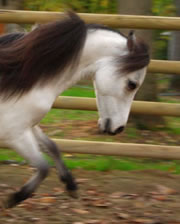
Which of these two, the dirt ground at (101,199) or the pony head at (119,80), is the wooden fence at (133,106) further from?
the pony head at (119,80)

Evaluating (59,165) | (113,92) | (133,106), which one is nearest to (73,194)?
(59,165)

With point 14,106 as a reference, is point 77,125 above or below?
below

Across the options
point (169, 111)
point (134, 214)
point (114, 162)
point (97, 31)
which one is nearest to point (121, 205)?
point (134, 214)

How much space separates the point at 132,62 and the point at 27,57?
0.79 metres

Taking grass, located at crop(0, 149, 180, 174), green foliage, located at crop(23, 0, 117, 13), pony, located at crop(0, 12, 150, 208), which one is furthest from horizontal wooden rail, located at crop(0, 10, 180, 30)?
green foliage, located at crop(23, 0, 117, 13)

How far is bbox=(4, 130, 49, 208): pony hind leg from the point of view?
331cm

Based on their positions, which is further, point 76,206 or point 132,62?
point 76,206

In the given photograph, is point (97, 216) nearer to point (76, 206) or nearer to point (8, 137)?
point (76, 206)

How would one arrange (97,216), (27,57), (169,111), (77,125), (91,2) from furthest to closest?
(91,2) → (77,125) → (169,111) → (97,216) → (27,57)

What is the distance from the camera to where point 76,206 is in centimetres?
384

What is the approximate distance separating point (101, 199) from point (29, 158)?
3.19ft

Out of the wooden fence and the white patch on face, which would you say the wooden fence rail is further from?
the white patch on face

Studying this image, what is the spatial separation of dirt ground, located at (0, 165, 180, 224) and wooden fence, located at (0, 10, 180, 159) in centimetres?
25

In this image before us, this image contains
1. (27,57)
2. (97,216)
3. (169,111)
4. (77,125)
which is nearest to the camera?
(27,57)
